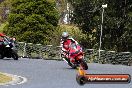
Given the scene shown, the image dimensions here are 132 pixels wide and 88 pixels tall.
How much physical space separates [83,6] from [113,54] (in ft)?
57.9

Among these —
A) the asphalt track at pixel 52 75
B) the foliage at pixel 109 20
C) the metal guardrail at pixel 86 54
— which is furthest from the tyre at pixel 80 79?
the foliage at pixel 109 20

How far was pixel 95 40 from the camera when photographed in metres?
49.7

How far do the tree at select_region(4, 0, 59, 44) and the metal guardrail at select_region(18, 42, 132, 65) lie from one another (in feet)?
32.5

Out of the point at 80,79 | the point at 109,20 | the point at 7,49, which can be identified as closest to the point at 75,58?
the point at 80,79

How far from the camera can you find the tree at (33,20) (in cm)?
4794

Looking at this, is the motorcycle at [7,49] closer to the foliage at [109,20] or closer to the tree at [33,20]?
the tree at [33,20]

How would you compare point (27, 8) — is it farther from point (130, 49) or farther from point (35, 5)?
point (130, 49)

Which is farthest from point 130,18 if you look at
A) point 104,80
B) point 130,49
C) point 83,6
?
point 104,80

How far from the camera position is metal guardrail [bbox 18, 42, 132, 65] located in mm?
33759

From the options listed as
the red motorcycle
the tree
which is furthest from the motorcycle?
the red motorcycle

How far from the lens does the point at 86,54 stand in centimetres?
3506

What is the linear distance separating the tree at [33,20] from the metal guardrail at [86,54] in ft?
32.5

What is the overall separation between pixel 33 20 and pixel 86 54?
1465cm

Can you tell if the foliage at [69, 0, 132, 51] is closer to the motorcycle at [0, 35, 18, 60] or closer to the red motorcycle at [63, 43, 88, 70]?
the motorcycle at [0, 35, 18, 60]
